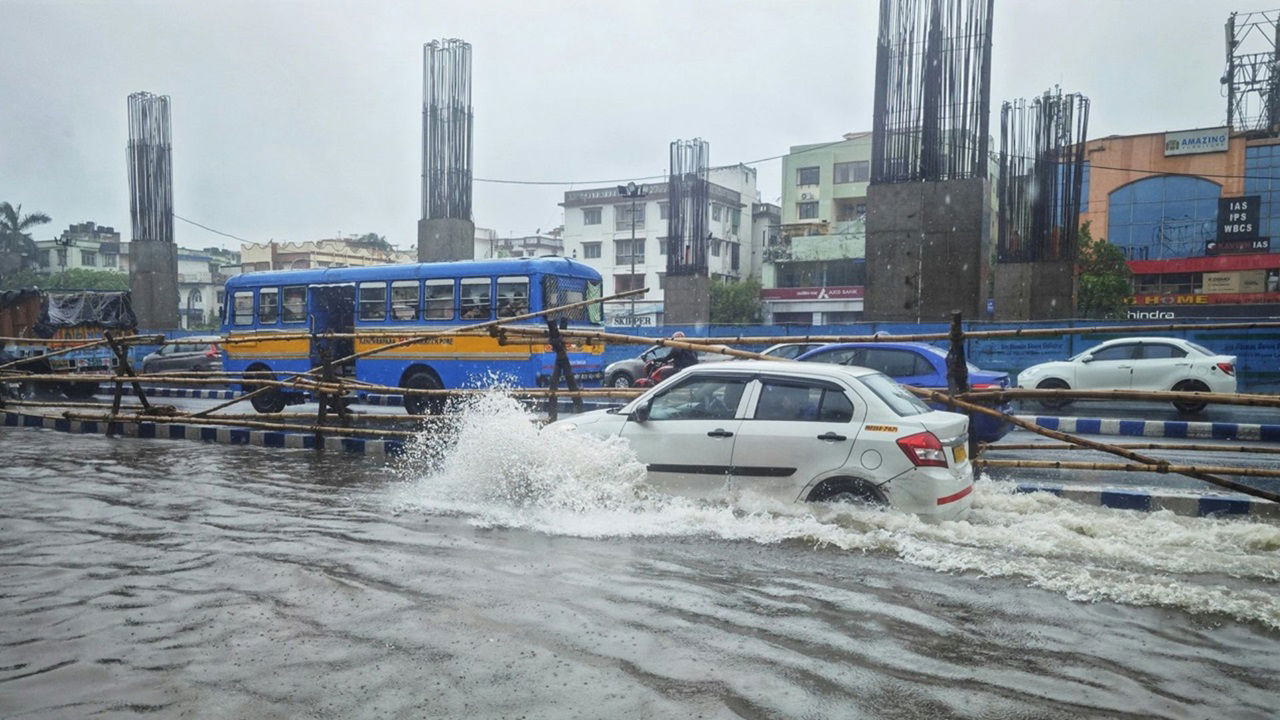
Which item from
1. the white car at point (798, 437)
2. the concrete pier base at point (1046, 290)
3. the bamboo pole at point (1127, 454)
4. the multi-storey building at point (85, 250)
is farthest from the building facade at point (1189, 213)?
the multi-storey building at point (85, 250)

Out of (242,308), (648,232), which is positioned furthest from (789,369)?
(648,232)

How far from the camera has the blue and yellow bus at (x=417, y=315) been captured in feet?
51.6

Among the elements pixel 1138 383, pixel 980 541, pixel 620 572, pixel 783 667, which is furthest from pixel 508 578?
pixel 1138 383

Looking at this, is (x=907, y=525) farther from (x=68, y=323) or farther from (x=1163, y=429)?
(x=68, y=323)

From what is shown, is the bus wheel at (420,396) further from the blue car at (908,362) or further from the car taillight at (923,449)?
the car taillight at (923,449)

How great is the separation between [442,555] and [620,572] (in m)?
1.31

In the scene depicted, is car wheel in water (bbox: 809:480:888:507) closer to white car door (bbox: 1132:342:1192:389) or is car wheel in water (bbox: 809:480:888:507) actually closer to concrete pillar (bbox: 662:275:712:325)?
white car door (bbox: 1132:342:1192:389)

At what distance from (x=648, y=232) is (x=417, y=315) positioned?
Answer: 4474 cm

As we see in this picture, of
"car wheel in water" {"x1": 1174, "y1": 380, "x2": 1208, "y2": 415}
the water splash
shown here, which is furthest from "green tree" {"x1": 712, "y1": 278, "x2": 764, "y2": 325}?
the water splash

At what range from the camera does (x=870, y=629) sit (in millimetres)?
4680

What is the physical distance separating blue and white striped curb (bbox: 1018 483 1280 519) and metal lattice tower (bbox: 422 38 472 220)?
22495 millimetres

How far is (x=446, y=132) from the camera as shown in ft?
92.2

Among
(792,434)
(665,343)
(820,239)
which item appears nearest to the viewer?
(792,434)

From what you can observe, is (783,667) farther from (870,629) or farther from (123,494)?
(123,494)
